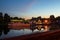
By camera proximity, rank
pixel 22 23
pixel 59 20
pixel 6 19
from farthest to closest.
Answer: pixel 22 23, pixel 59 20, pixel 6 19

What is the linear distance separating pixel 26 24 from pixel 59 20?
913 centimetres

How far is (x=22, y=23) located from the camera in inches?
1623

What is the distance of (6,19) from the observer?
31203 mm

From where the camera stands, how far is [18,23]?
3878cm

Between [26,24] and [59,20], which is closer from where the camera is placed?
[59,20]

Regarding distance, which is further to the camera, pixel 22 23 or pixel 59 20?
pixel 22 23

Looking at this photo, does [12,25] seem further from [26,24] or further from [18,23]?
[26,24]

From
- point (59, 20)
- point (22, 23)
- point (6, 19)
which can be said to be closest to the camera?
point (6, 19)

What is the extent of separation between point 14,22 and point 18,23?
98 centimetres

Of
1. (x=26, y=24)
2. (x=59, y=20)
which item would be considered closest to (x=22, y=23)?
(x=26, y=24)

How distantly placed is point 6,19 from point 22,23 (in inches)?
406

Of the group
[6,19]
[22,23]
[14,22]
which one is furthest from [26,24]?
[6,19]

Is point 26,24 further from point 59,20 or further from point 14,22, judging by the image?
point 59,20

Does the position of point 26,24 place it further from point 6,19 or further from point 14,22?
point 6,19
